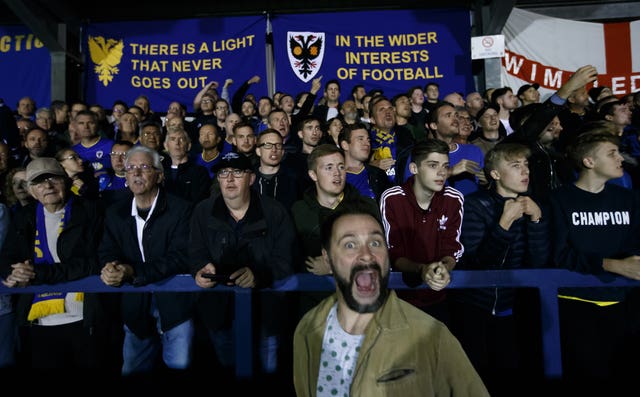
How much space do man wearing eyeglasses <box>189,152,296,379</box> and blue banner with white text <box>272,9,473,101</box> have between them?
297 inches

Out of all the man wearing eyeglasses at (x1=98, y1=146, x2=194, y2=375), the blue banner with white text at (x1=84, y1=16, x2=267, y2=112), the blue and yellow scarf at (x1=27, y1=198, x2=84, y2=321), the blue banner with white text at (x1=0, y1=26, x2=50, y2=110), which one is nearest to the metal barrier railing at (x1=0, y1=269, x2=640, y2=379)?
the man wearing eyeglasses at (x1=98, y1=146, x2=194, y2=375)

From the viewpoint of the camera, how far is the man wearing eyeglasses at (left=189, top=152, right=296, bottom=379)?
3037 millimetres

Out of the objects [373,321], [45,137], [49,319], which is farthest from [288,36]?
[373,321]

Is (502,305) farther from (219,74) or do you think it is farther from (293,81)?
(219,74)

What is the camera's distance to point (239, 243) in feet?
10.1

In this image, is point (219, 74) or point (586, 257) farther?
point (219, 74)

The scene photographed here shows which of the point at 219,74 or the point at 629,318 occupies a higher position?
the point at 219,74

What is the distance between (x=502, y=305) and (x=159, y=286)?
222 centimetres

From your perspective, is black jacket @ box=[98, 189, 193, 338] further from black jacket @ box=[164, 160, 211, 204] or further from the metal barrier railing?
black jacket @ box=[164, 160, 211, 204]

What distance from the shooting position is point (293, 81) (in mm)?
10398

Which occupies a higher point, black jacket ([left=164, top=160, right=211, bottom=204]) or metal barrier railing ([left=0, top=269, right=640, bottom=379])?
black jacket ([left=164, top=160, right=211, bottom=204])

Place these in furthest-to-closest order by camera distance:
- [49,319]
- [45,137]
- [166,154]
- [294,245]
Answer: [45,137], [166,154], [49,319], [294,245]

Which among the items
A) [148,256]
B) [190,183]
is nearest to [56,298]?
[148,256]

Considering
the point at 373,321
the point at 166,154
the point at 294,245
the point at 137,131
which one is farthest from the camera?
the point at 137,131
